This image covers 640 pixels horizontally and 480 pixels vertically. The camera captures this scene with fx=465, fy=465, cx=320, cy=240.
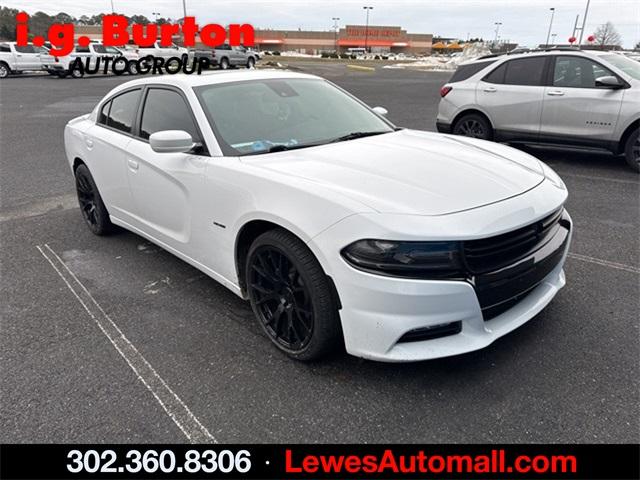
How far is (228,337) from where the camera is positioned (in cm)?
299

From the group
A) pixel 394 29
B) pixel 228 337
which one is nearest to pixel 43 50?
pixel 228 337

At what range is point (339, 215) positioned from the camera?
2250mm

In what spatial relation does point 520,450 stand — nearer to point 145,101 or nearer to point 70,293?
point 70,293

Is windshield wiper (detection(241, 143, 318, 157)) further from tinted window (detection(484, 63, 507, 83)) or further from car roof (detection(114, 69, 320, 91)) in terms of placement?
tinted window (detection(484, 63, 507, 83))

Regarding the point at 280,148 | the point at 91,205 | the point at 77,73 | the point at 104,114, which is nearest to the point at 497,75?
the point at 280,148

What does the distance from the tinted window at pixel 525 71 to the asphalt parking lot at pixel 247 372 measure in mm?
3985

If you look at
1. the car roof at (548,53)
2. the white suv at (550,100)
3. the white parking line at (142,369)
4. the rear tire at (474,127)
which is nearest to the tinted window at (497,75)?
the white suv at (550,100)

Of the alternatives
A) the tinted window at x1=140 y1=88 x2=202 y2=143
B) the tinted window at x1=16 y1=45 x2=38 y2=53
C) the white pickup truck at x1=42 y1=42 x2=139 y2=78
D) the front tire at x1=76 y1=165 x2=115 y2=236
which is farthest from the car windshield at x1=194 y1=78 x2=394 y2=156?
the tinted window at x1=16 y1=45 x2=38 y2=53

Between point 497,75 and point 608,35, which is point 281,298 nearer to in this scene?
point 497,75

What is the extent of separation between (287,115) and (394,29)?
110085 millimetres

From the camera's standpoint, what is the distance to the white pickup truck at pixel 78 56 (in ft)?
84.7

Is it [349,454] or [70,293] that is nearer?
[349,454]

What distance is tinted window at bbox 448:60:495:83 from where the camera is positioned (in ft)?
25.5

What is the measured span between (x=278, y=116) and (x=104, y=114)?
2057 millimetres
